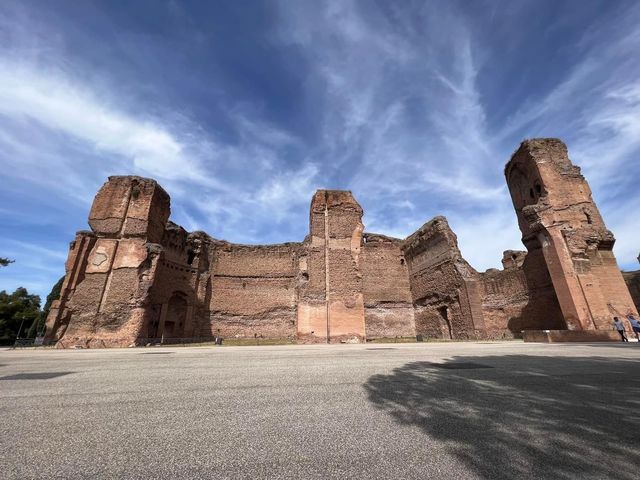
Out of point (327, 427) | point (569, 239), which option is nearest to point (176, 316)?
point (327, 427)

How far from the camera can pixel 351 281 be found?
1670 cm

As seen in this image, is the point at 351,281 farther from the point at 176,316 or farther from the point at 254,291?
the point at 176,316

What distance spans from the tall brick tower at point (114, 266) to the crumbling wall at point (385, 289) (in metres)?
13.5

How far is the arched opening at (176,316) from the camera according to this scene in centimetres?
1958

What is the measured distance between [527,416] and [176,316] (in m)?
21.9

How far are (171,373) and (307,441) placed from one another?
10.8 ft

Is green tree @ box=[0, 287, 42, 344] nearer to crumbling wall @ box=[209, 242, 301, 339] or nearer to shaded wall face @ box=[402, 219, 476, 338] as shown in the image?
crumbling wall @ box=[209, 242, 301, 339]

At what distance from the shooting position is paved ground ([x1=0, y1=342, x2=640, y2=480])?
1.44 m

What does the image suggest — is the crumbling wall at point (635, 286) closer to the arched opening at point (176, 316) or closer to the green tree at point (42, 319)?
the arched opening at point (176, 316)

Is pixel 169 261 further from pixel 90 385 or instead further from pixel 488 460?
pixel 488 460

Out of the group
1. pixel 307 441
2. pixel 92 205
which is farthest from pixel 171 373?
pixel 92 205

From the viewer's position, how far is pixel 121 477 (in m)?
1.35

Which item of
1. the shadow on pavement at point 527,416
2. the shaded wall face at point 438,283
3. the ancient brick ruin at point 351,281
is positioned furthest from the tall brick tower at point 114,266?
the shaded wall face at point 438,283

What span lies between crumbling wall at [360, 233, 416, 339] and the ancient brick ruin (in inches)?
3.1
